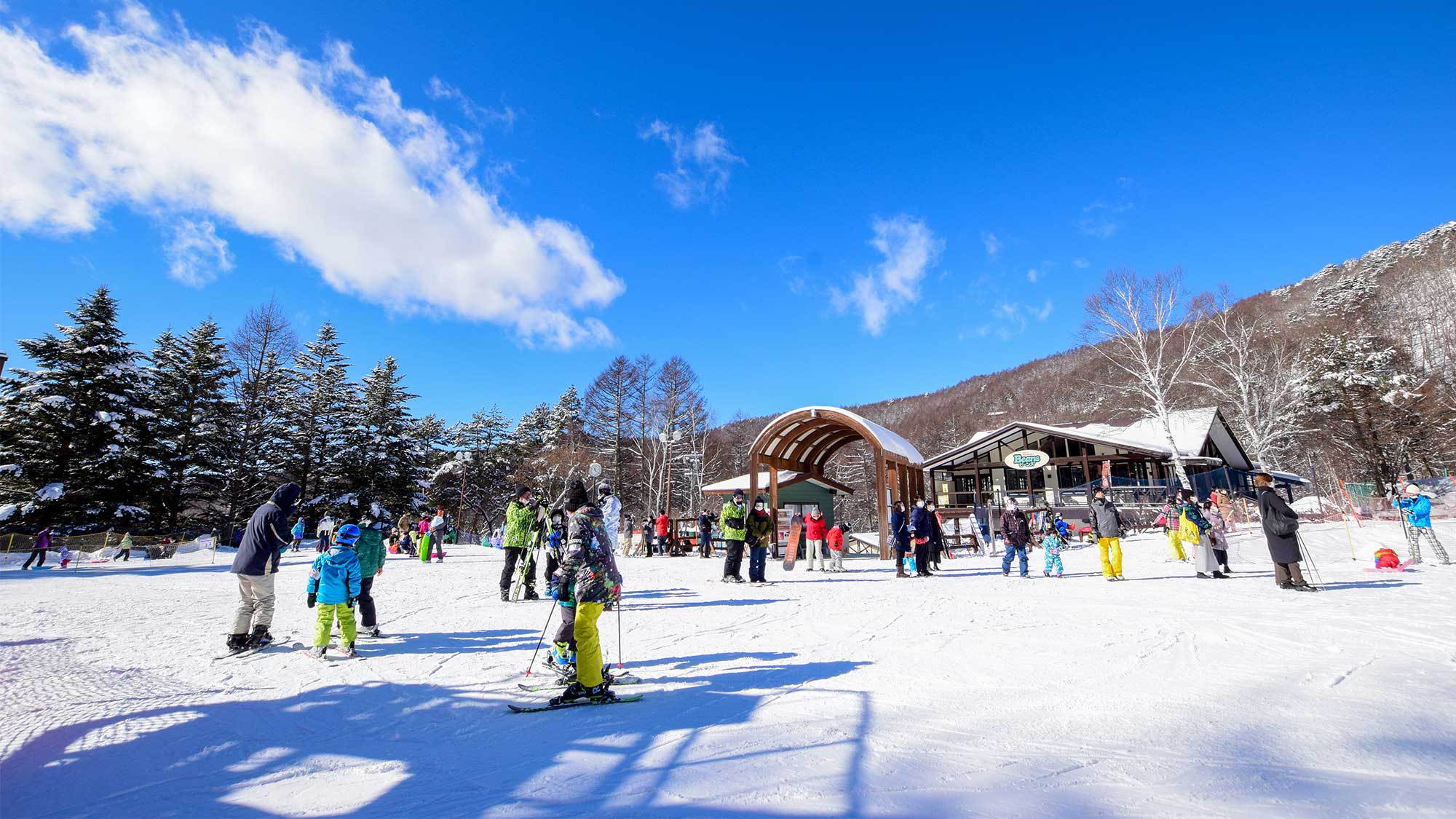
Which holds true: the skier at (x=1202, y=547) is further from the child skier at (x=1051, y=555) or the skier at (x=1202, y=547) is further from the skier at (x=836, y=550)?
the skier at (x=836, y=550)

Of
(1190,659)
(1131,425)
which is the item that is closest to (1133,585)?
(1190,659)

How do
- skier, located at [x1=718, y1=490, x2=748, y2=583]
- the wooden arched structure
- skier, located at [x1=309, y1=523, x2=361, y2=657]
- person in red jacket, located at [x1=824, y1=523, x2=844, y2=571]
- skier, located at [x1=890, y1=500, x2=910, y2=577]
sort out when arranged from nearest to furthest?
skier, located at [x1=309, y1=523, x2=361, y2=657] → skier, located at [x1=718, y1=490, x2=748, y2=583] → skier, located at [x1=890, y1=500, x2=910, y2=577] → person in red jacket, located at [x1=824, y1=523, x2=844, y2=571] → the wooden arched structure

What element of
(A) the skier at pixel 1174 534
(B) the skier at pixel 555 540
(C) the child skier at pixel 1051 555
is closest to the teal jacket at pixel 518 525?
(B) the skier at pixel 555 540

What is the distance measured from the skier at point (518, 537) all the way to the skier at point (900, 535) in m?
6.83

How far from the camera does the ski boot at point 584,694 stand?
4.03 m

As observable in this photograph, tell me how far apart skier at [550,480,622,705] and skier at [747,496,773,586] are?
6.75 metres

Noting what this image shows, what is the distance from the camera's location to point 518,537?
9.15 meters

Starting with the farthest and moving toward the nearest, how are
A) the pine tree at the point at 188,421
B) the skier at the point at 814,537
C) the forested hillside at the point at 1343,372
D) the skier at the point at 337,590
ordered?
the forested hillside at the point at 1343,372 → the pine tree at the point at 188,421 → the skier at the point at 814,537 → the skier at the point at 337,590

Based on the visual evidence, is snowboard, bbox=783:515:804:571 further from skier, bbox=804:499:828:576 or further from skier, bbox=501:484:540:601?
skier, bbox=501:484:540:601

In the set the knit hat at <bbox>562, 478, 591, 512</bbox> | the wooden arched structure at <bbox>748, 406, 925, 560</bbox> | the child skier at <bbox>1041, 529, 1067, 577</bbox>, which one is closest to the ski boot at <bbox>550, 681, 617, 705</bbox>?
the knit hat at <bbox>562, 478, 591, 512</bbox>

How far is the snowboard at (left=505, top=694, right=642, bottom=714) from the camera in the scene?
387 cm

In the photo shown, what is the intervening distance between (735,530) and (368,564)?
20.0 feet

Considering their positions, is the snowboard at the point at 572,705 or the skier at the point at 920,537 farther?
the skier at the point at 920,537

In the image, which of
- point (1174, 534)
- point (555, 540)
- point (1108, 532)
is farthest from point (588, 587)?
point (1174, 534)
